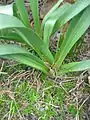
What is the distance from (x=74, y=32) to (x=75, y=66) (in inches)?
6.1

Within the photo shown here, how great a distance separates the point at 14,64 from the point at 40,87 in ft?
0.66

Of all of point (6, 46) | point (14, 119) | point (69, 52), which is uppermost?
point (6, 46)

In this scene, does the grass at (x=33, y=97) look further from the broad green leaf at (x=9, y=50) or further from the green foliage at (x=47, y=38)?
the broad green leaf at (x=9, y=50)

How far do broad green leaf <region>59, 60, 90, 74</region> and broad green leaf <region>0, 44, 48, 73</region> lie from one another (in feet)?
0.28

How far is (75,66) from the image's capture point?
4.69 ft

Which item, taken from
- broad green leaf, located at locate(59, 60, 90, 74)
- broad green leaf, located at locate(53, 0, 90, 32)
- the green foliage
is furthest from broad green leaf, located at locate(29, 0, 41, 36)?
broad green leaf, located at locate(59, 60, 90, 74)

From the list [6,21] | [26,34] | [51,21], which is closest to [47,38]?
[51,21]

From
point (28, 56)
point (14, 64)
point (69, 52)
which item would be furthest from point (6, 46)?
point (69, 52)

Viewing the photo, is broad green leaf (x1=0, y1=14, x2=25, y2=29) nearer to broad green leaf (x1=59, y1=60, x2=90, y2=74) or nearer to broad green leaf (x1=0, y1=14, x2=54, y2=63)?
broad green leaf (x1=0, y1=14, x2=54, y2=63)

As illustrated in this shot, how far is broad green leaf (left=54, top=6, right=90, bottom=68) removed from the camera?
1413 mm

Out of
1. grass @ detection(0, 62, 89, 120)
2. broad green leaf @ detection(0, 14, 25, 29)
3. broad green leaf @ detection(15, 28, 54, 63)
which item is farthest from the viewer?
grass @ detection(0, 62, 89, 120)

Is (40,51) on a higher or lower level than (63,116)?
higher

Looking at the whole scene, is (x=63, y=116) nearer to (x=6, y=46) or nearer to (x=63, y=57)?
(x=63, y=57)

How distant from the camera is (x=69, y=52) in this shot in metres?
1.61
